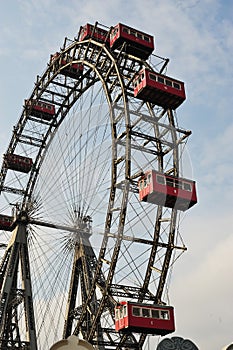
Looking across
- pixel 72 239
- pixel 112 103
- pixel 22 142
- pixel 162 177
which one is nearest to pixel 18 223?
pixel 72 239

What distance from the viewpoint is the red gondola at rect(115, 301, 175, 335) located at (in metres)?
25.6

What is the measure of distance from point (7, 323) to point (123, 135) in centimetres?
1557

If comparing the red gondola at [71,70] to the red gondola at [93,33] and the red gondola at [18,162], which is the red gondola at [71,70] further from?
the red gondola at [18,162]

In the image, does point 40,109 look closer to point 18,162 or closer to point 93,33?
point 18,162

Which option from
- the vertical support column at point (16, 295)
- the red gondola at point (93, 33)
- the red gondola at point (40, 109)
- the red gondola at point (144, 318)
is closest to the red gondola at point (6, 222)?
the vertical support column at point (16, 295)

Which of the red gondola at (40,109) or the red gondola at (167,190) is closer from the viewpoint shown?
the red gondola at (167,190)

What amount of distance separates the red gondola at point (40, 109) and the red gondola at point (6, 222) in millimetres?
8664

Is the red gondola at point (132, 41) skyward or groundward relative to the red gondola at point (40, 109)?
groundward

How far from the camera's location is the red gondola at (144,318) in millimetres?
25578

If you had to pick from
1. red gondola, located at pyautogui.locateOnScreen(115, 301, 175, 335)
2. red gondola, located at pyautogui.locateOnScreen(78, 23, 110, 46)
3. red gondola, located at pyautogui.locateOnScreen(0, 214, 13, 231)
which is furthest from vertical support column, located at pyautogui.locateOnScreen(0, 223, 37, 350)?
red gondola, located at pyautogui.locateOnScreen(78, 23, 110, 46)

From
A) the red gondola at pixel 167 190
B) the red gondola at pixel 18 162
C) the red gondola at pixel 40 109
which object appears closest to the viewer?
the red gondola at pixel 167 190

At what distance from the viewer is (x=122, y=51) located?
109 ft

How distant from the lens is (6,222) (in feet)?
135

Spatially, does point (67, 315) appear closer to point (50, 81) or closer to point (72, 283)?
point (72, 283)
